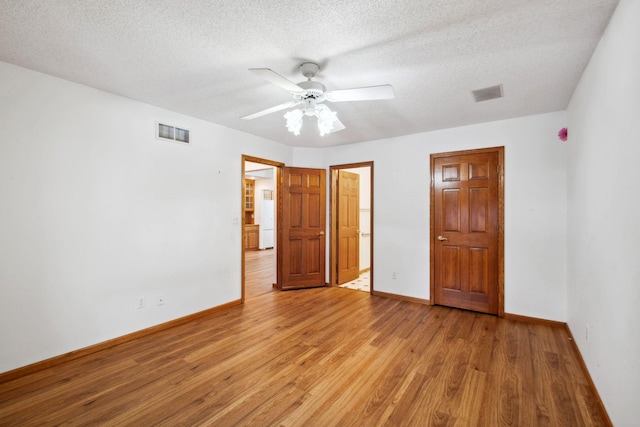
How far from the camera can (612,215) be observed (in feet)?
5.60

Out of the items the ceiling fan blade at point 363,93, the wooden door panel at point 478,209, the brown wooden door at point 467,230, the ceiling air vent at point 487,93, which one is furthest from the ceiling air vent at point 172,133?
the wooden door panel at point 478,209

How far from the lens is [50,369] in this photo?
2.38 metres

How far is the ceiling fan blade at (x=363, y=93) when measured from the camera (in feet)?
6.50

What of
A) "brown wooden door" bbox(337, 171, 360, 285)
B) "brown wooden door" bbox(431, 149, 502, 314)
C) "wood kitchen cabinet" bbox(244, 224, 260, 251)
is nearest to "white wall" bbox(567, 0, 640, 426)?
"brown wooden door" bbox(431, 149, 502, 314)

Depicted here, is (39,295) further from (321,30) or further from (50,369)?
(321,30)

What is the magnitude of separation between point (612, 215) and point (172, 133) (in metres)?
3.98

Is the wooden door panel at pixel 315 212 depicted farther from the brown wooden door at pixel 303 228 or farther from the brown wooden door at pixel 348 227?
the brown wooden door at pixel 348 227

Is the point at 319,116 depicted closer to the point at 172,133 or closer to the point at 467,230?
the point at 172,133

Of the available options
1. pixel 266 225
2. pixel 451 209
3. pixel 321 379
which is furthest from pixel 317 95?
pixel 266 225

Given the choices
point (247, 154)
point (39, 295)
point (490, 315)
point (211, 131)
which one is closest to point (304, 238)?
point (247, 154)

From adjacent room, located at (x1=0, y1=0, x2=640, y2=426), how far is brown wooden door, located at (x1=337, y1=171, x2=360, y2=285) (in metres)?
0.93

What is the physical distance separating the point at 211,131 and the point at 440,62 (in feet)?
9.25

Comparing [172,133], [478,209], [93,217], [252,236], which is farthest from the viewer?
[252,236]

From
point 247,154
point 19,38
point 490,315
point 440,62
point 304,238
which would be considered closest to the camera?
point 19,38
